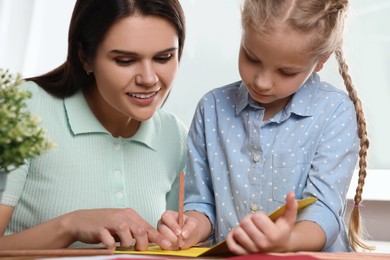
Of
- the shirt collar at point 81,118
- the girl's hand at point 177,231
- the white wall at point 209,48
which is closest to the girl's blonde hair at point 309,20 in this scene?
the girl's hand at point 177,231

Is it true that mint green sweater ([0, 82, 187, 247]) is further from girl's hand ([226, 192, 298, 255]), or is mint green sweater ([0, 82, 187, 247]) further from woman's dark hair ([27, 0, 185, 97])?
girl's hand ([226, 192, 298, 255])

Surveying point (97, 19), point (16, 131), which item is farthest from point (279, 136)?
point (16, 131)

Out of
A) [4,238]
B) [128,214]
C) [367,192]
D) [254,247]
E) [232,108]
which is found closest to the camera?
[254,247]

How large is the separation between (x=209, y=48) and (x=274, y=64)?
4.74 feet

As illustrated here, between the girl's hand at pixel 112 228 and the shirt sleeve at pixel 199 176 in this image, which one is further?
the shirt sleeve at pixel 199 176

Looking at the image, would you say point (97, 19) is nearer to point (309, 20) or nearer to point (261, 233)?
point (309, 20)

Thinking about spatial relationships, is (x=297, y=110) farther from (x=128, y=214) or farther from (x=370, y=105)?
(x=370, y=105)

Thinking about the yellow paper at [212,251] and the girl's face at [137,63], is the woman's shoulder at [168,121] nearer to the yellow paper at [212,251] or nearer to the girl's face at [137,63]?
the girl's face at [137,63]

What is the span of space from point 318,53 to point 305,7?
0.09m

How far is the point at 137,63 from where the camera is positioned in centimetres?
153

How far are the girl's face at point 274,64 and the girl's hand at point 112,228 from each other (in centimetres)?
34

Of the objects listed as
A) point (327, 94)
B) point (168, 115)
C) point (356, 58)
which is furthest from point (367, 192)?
point (327, 94)

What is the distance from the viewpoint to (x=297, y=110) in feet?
4.86

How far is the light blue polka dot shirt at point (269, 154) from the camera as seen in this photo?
4.70 ft
